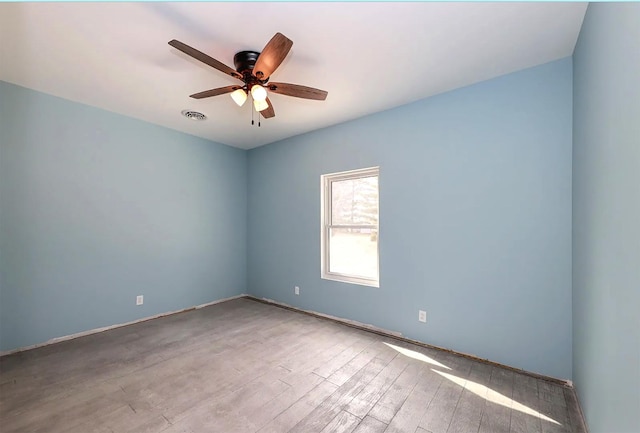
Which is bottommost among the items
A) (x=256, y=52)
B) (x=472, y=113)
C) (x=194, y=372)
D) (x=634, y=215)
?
(x=194, y=372)

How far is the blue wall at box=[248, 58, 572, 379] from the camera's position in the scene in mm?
2207

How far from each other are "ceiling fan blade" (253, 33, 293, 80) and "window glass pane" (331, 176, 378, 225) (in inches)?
76.0

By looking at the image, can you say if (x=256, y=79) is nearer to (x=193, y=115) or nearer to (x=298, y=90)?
(x=298, y=90)

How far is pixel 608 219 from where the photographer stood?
128cm

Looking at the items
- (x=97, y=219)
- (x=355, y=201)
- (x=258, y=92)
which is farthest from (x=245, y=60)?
(x=97, y=219)

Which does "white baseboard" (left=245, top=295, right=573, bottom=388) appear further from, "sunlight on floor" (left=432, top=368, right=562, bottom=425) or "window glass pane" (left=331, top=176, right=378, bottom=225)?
"window glass pane" (left=331, top=176, right=378, bottom=225)

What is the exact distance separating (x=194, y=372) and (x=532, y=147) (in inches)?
139

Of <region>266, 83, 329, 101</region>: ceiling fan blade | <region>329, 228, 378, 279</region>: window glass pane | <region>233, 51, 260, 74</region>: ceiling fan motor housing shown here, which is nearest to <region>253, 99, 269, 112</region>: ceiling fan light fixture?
<region>266, 83, 329, 101</region>: ceiling fan blade

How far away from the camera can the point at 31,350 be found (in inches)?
105

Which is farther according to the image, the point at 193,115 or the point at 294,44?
the point at 193,115

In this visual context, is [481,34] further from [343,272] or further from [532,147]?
[343,272]

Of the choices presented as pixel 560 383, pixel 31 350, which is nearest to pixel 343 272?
pixel 560 383

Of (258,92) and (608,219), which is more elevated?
(258,92)

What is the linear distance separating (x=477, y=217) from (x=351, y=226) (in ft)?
5.05
